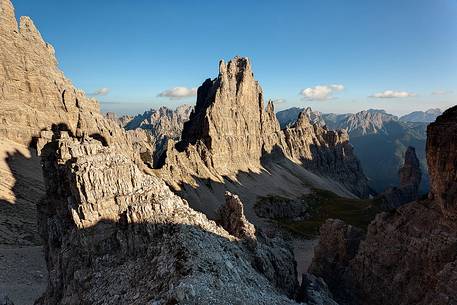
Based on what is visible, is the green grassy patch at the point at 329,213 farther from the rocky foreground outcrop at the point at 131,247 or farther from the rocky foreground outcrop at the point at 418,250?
the rocky foreground outcrop at the point at 131,247

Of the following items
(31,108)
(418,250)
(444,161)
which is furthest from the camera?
(31,108)

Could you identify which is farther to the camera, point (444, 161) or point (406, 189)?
point (406, 189)

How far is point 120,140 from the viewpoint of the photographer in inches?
4929

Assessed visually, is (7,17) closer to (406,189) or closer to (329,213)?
(329,213)

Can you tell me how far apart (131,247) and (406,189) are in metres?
150

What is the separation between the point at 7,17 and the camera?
115 metres

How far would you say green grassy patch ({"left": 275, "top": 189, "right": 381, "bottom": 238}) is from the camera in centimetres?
11875

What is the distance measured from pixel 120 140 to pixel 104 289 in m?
98.4

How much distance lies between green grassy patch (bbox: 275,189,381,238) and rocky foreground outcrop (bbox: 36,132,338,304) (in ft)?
254

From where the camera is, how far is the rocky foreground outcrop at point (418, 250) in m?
40.8

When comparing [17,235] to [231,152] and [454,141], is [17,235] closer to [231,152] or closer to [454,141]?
[454,141]

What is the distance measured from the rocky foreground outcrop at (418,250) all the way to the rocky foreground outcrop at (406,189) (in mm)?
55224

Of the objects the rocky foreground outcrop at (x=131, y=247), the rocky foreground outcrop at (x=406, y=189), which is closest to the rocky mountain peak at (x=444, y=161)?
the rocky foreground outcrop at (x=131, y=247)

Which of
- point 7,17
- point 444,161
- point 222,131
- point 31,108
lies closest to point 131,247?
point 444,161
